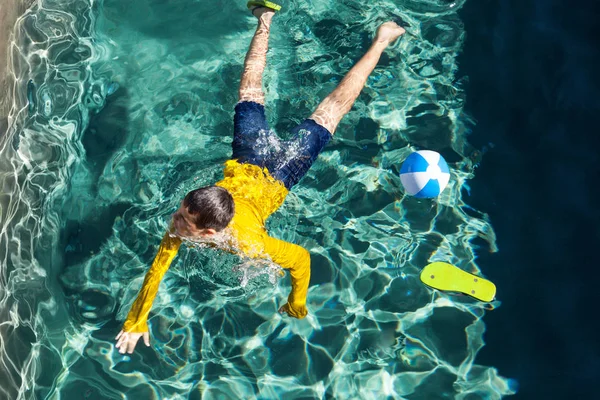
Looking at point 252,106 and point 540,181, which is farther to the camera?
point 540,181

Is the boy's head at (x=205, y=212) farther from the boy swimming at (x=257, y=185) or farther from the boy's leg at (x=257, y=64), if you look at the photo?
the boy's leg at (x=257, y=64)

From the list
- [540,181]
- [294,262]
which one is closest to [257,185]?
[294,262]

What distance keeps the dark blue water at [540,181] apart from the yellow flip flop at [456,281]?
0.17 meters

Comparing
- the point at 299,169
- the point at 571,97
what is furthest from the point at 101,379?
the point at 571,97

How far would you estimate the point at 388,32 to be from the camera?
6332 mm

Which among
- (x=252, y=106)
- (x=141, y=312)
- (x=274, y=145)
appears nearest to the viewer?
(x=141, y=312)

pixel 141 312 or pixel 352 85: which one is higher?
pixel 352 85

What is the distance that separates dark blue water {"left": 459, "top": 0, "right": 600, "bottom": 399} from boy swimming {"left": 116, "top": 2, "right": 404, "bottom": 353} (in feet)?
4.14

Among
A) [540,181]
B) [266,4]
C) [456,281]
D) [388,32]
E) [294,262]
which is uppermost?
[266,4]

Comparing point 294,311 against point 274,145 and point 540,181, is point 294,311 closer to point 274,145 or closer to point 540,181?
point 274,145

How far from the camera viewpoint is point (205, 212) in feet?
13.2

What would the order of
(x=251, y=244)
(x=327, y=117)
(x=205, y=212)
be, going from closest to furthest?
(x=205, y=212) → (x=251, y=244) → (x=327, y=117)

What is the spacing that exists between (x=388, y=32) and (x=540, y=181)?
202cm

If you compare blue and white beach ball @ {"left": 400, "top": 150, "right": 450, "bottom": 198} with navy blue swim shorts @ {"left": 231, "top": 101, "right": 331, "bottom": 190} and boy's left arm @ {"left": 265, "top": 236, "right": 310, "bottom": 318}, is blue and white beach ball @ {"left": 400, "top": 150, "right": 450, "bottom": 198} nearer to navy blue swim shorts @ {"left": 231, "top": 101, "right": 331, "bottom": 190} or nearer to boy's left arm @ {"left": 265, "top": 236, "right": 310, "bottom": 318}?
navy blue swim shorts @ {"left": 231, "top": 101, "right": 331, "bottom": 190}
